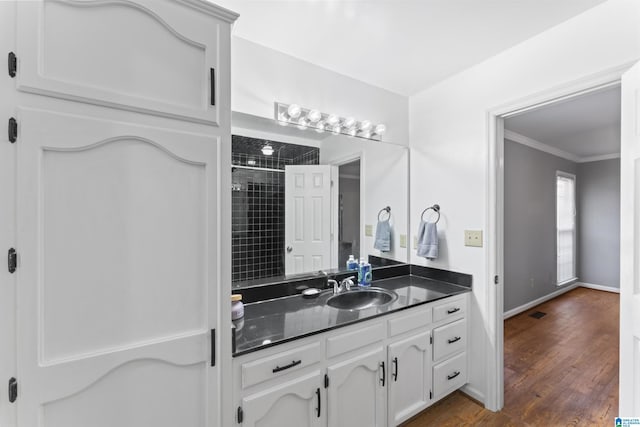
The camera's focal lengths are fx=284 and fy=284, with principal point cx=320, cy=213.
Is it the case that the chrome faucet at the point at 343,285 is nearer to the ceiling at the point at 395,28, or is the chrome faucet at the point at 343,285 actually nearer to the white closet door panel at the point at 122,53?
the white closet door panel at the point at 122,53

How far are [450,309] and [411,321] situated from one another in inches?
15.8

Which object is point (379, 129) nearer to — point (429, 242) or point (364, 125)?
point (364, 125)

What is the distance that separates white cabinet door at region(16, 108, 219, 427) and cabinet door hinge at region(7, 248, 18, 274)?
0.01 m

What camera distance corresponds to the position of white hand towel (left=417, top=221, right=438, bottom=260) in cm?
220

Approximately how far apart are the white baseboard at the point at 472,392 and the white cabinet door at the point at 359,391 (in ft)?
2.93

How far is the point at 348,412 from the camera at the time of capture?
1.45 meters

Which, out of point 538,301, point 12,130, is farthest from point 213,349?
point 538,301

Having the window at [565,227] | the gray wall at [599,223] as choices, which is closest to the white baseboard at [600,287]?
the gray wall at [599,223]

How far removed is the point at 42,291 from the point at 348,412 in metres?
1.39

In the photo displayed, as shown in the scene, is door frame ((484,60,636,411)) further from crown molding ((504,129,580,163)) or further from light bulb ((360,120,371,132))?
crown molding ((504,129,580,163))

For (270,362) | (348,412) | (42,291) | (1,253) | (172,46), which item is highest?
(172,46)

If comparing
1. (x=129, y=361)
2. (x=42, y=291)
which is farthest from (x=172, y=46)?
(x=129, y=361)

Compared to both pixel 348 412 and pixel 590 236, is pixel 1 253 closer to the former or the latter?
pixel 348 412

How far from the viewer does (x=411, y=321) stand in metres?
1.71
